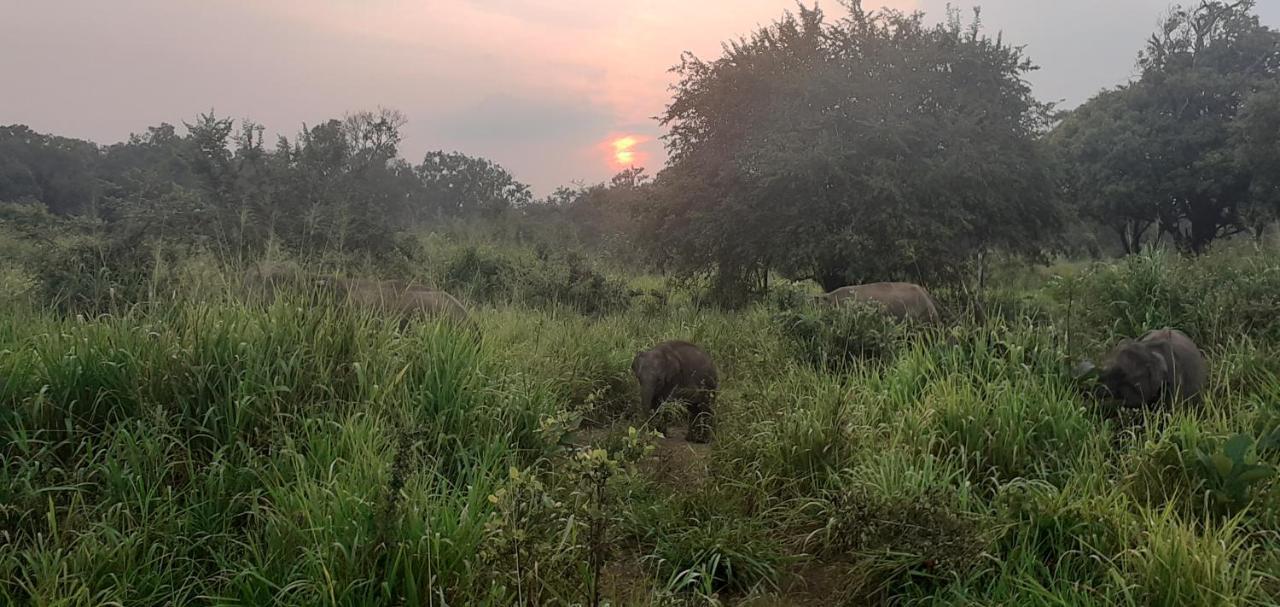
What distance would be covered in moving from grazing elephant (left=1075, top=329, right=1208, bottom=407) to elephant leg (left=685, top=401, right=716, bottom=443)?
224 centimetres

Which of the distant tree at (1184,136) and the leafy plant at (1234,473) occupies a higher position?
the distant tree at (1184,136)

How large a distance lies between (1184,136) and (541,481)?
21986 mm

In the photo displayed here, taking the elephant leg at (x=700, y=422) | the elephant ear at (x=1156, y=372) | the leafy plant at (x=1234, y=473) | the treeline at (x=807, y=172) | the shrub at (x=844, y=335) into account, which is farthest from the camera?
the treeline at (x=807, y=172)

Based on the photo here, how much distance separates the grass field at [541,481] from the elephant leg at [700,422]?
0.98 feet

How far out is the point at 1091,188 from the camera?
20281 millimetres

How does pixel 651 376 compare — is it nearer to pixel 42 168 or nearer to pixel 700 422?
pixel 700 422

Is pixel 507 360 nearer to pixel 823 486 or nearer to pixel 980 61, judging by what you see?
pixel 823 486

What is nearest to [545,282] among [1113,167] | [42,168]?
[1113,167]

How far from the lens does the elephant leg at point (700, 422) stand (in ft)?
15.7

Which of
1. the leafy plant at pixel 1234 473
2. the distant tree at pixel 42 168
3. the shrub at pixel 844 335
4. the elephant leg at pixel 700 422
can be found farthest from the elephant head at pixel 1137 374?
the distant tree at pixel 42 168

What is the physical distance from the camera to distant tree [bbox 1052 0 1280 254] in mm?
18531

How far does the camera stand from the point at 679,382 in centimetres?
497

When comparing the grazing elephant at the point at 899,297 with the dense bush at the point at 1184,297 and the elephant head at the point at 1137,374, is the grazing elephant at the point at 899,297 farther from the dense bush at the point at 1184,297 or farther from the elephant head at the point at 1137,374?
the elephant head at the point at 1137,374

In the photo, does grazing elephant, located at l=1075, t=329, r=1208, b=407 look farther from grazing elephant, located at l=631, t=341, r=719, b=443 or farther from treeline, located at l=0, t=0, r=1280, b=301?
treeline, located at l=0, t=0, r=1280, b=301
